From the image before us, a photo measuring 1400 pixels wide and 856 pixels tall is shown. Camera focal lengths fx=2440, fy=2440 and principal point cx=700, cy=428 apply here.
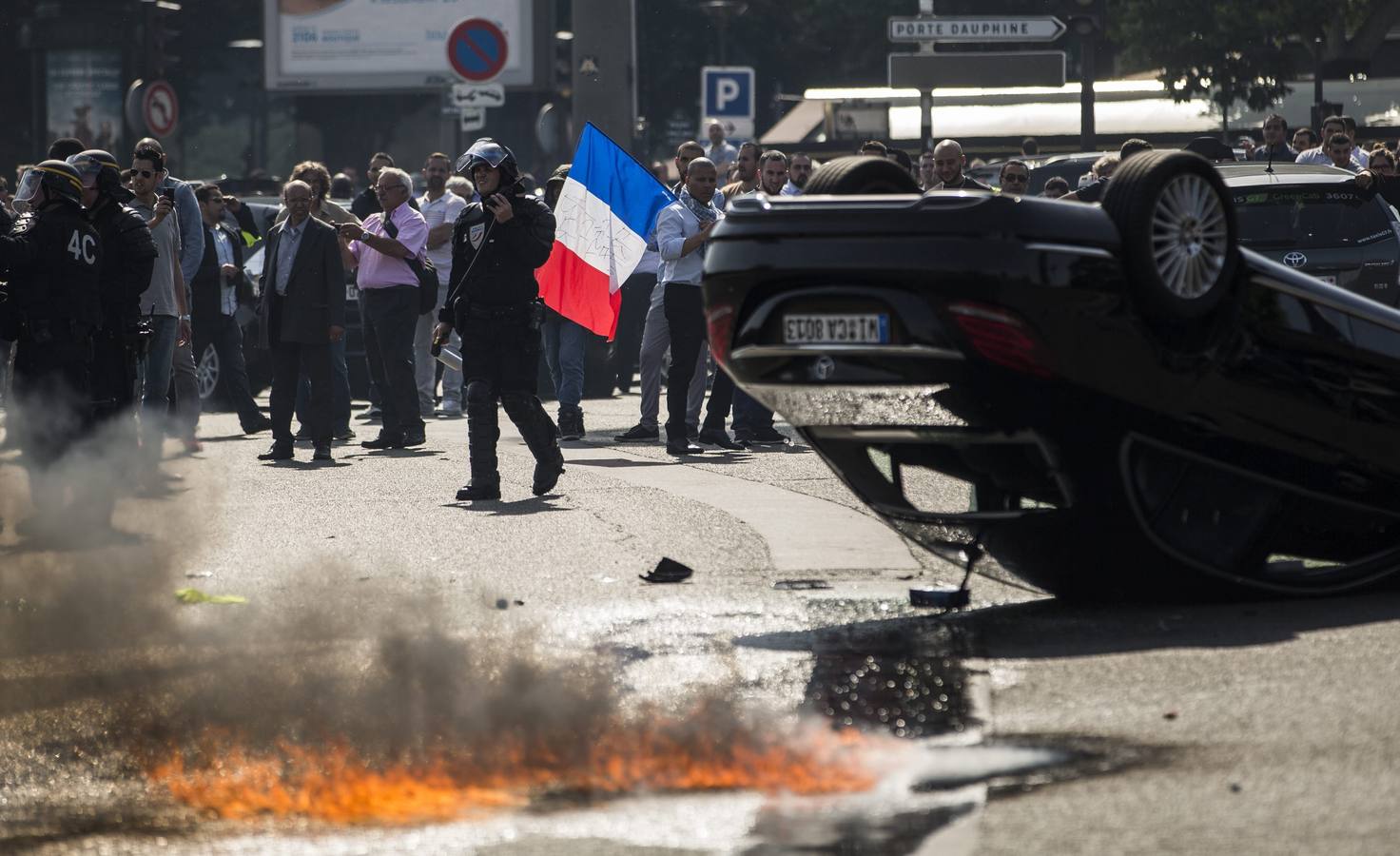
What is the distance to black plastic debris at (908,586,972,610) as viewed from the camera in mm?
8203

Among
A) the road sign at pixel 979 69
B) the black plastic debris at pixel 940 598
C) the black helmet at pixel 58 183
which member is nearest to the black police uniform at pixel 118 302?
the black helmet at pixel 58 183

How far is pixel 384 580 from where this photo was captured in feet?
29.7

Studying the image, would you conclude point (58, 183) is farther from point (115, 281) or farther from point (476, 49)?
point (476, 49)

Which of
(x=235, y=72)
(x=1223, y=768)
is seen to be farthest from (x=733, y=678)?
(x=235, y=72)

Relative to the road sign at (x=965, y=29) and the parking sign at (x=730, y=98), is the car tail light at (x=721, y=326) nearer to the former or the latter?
the road sign at (x=965, y=29)

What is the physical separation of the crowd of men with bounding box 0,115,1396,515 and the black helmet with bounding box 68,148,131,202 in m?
0.01

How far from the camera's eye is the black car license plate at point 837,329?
7195 mm

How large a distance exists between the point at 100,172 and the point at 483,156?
6.25ft

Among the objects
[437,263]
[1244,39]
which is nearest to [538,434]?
[437,263]

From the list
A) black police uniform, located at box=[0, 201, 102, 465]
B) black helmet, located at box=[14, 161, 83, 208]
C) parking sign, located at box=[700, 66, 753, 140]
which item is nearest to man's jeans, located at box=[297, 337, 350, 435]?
black police uniform, located at box=[0, 201, 102, 465]

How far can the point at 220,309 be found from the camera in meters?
16.9

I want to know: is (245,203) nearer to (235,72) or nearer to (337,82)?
(337,82)

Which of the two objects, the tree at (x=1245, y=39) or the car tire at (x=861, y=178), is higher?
the tree at (x=1245, y=39)

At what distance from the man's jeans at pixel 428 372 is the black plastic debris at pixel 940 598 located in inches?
398
